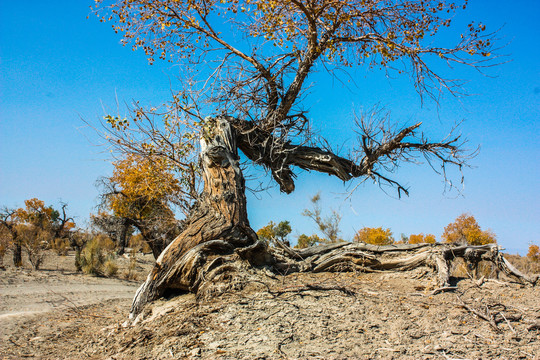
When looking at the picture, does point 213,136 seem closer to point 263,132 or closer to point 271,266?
point 263,132

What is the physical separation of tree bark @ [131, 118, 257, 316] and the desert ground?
0.94 ft

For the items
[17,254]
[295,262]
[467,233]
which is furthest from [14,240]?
[467,233]

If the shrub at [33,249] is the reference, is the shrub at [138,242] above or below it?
above

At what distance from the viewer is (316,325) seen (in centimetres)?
385

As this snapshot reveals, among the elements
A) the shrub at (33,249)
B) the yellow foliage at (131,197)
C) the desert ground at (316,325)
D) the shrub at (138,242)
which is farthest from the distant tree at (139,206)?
the shrub at (138,242)

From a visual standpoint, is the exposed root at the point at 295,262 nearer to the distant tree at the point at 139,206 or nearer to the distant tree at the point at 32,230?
the distant tree at the point at 139,206

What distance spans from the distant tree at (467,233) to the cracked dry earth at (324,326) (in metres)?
12.9

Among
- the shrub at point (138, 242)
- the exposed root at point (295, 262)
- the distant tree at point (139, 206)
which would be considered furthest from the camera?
the shrub at point (138, 242)

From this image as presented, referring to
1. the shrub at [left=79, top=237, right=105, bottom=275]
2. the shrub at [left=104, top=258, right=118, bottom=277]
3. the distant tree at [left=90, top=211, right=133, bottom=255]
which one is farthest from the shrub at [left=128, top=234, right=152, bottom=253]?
the shrub at [left=104, top=258, right=118, bottom=277]

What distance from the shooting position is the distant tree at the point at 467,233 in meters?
16.7

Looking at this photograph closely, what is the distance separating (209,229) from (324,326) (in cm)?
262

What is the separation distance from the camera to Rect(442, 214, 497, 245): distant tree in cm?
1673

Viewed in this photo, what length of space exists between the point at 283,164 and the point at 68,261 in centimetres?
1244

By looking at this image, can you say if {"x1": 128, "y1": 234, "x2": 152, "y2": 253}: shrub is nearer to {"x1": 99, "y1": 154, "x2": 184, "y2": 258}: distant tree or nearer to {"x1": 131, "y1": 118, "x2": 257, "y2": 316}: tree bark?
{"x1": 99, "y1": 154, "x2": 184, "y2": 258}: distant tree
